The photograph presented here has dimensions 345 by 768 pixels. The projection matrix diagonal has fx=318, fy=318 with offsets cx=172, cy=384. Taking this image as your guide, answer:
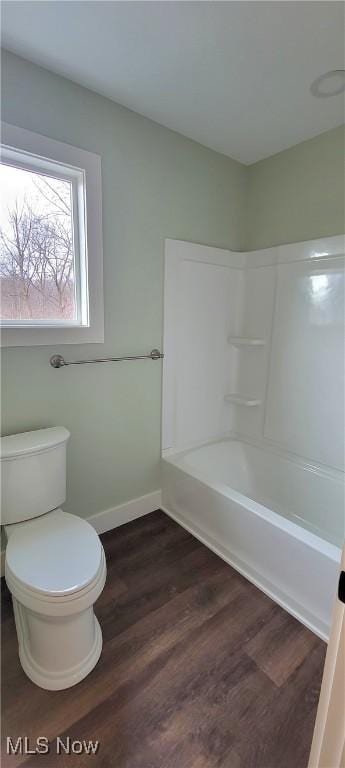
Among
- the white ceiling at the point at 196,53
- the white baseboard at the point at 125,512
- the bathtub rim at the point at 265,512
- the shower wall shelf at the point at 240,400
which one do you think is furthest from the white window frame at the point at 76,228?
the shower wall shelf at the point at 240,400

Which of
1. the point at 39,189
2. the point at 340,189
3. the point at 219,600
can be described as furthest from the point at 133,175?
the point at 219,600

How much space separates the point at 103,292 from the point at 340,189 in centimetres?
144

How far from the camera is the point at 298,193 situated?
1.98 m

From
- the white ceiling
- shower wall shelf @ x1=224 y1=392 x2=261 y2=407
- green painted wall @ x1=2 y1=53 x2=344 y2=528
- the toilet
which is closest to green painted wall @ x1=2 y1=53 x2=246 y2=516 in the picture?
green painted wall @ x1=2 y1=53 x2=344 y2=528

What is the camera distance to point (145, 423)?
2.04 metres

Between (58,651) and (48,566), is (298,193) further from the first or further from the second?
(58,651)

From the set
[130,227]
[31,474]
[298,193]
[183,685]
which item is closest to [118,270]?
[130,227]

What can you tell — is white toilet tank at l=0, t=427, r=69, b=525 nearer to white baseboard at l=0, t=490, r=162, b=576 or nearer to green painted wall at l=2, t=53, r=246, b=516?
green painted wall at l=2, t=53, r=246, b=516

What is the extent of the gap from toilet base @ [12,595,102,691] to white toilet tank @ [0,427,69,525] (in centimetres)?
39

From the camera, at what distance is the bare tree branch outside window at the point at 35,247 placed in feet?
4.72

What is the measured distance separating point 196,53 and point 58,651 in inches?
93.9

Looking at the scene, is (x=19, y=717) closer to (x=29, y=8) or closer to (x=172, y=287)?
(x=172, y=287)

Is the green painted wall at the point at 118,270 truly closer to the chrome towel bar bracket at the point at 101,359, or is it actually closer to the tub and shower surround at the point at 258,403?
the chrome towel bar bracket at the point at 101,359

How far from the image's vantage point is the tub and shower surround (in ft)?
5.48
